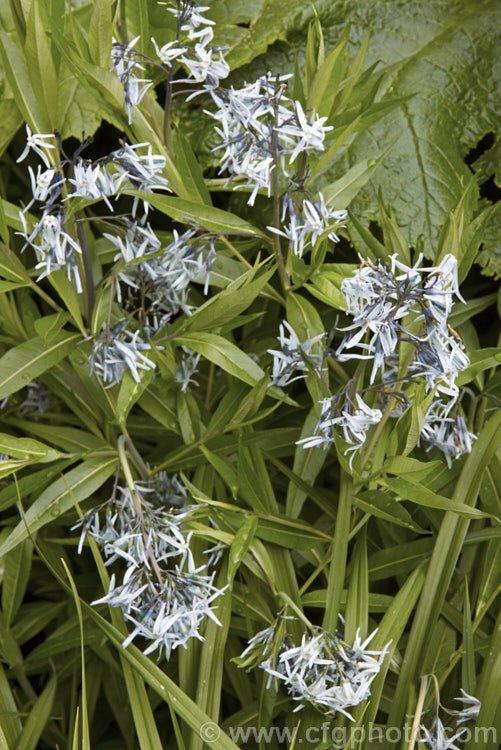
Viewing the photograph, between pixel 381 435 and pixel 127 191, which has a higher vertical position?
pixel 127 191

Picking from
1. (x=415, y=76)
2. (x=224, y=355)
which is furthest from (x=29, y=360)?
(x=415, y=76)

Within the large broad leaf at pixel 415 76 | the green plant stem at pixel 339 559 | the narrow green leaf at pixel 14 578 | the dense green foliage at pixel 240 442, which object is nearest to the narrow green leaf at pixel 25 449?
→ the dense green foliage at pixel 240 442

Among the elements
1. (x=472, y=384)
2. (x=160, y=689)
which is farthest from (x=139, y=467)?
(x=472, y=384)

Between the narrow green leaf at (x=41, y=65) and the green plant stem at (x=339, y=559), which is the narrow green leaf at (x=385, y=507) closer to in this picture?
the green plant stem at (x=339, y=559)

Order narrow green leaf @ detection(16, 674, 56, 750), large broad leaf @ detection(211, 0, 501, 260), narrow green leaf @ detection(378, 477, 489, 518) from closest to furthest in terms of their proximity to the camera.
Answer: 1. narrow green leaf @ detection(378, 477, 489, 518)
2. narrow green leaf @ detection(16, 674, 56, 750)
3. large broad leaf @ detection(211, 0, 501, 260)

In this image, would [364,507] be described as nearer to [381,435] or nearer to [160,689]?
[381,435]

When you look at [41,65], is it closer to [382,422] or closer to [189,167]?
[189,167]

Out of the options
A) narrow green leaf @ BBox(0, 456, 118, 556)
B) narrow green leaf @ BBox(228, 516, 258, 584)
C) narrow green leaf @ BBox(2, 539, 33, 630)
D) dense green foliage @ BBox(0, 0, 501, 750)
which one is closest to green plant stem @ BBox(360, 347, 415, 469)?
dense green foliage @ BBox(0, 0, 501, 750)

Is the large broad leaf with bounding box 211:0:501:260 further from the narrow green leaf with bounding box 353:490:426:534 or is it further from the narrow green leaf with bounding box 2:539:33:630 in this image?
the narrow green leaf with bounding box 2:539:33:630
